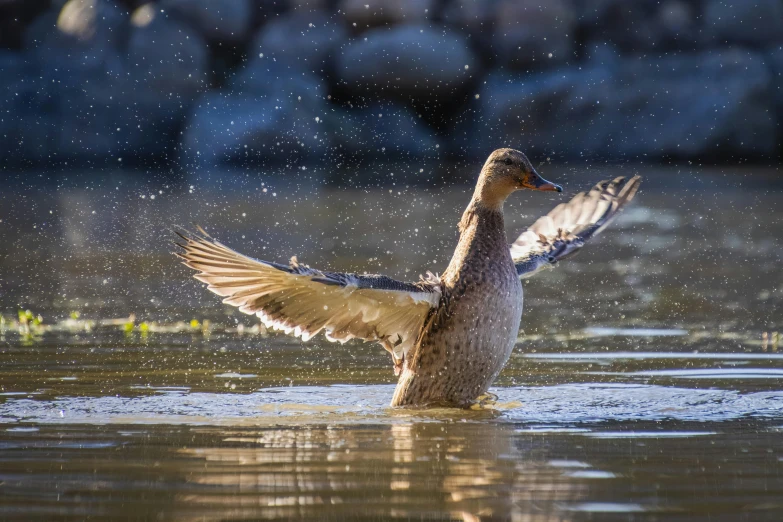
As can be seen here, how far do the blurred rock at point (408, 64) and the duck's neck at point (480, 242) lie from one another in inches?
647

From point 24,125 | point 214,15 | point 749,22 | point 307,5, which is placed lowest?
point 24,125

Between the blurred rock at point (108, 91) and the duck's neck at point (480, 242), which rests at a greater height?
the blurred rock at point (108, 91)

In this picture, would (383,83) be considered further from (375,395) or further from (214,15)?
(375,395)

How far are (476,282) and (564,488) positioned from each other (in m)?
2.17

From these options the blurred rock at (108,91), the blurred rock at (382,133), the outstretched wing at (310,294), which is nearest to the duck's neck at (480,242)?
the outstretched wing at (310,294)

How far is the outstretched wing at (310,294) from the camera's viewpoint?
5.88 m

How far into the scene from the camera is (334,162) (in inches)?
903

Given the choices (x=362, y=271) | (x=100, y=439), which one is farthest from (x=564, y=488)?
(x=362, y=271)

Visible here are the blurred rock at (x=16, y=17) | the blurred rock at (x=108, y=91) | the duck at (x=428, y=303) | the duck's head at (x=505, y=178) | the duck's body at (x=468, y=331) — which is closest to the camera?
the duck at (x=428, y=303)

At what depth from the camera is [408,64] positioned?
23031 mm

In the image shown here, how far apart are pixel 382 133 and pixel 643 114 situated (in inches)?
178

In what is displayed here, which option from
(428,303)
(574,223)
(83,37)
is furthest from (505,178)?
(83,37)

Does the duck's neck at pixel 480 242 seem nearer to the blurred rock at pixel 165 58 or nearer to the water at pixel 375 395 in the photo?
the water at pixel 375 395

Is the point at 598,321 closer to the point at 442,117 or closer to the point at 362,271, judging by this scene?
the point at 362,271
